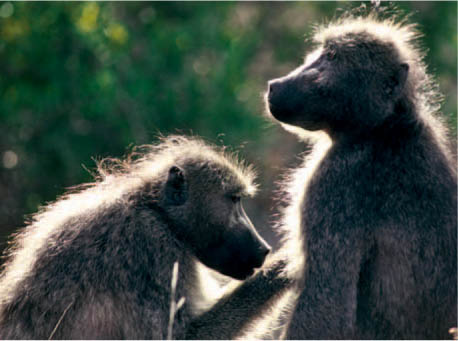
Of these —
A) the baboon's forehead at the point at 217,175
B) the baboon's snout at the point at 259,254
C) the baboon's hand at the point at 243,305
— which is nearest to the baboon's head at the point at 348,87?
the baboon's forehead at the point at 217,175

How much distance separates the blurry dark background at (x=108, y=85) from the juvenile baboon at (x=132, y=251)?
3.97 m

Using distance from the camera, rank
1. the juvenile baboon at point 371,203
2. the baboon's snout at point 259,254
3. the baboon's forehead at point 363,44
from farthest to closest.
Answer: the baboon's snout at point 259,254 → the baboon's forehead at point 363,44 → the juvenile baboon at point 371,203

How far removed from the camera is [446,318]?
3.73 m

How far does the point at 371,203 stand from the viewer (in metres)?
3.82

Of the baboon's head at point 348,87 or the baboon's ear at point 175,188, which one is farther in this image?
the baboon's ear at point 175,188

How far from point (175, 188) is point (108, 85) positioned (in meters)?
5.29

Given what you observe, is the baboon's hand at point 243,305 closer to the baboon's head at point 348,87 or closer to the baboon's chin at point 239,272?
the baboon's chin at point 239,272

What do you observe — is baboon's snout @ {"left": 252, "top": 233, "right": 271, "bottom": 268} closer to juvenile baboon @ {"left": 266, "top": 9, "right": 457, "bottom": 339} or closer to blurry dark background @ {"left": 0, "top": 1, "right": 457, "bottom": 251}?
juvenile baboon @ {"left": 266, "top": 9, "right": 457, "bottom": 339}

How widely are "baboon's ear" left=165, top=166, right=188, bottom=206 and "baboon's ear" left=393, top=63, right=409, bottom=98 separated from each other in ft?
4.15

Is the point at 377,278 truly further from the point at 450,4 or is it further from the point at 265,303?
the point at 450,4

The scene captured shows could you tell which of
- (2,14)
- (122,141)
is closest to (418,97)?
(122,141)

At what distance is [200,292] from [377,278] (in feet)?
3.33

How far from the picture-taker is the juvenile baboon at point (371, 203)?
3.74m

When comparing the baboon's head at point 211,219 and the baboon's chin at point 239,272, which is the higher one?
the baboon's head at point 211,219
